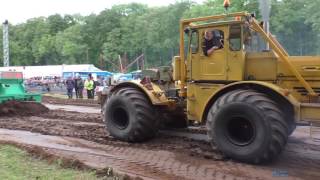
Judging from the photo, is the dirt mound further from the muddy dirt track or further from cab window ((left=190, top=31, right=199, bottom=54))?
cab window ((left=190, top=31, right=199, bottom=54))

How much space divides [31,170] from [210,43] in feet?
13.2

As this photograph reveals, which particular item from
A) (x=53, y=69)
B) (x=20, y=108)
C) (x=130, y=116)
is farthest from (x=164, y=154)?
(x=53, y=69)

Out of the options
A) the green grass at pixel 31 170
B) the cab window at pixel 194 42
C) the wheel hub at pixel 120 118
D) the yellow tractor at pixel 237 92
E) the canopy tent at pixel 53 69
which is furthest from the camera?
the canopy tent at pixel 53 69

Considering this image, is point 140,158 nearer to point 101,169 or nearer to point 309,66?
point 101,169

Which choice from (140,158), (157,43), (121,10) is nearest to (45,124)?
(140,158)

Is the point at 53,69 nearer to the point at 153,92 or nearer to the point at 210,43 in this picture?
the point at 153,92

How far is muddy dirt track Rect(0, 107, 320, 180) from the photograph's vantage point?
806cm

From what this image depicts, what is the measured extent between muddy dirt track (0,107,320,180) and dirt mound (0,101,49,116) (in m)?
2.90

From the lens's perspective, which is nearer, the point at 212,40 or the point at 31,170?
the point at 31,170

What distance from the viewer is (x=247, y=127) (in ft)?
29.0

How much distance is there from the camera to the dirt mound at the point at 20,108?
1647 centimetres

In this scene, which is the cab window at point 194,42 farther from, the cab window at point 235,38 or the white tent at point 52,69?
the white tent at point 52,69

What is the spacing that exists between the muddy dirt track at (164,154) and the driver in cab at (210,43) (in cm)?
192

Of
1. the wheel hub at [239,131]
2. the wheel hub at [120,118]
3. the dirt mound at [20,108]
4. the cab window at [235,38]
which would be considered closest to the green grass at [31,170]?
the wheel hub at [120,118]
